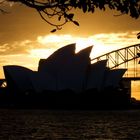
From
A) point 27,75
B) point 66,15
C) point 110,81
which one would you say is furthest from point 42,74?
point 66,15

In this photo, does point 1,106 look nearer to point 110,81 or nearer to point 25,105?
point 25,105

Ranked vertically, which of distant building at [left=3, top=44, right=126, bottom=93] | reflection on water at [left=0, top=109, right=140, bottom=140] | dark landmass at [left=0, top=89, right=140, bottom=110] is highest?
distant building at [left=3, top=44, right=126, bottom=93]

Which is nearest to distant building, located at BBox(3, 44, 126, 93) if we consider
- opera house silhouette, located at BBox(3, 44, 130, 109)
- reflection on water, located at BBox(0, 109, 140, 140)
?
opera house silhouette, located at BBox(3, 44, 130, 109)

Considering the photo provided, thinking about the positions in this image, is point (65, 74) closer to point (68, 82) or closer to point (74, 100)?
point (68, 82)

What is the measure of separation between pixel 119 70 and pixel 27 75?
15.0 meters

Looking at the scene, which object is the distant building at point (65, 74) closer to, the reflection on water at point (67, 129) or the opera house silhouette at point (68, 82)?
the opera house silhouette at point (68, 82)

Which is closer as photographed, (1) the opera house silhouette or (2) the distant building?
(2) the distant building

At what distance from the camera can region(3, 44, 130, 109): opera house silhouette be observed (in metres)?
83.2

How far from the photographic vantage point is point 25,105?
8825cm

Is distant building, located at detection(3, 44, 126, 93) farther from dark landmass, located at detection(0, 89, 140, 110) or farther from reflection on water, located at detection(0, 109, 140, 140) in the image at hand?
reflection on water, located at detection(0, 109, 140, 140)

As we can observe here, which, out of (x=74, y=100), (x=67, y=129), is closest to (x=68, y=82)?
(x=74, y=100)

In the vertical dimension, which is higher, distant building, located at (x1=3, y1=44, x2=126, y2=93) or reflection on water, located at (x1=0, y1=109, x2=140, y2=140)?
distant building, located at (x1=3, y1=44, x2=126, y2=93)

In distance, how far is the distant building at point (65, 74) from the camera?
272 feet

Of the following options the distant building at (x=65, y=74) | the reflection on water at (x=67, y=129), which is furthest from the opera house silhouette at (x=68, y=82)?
the reflection on water at (x=67, y=129)
